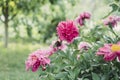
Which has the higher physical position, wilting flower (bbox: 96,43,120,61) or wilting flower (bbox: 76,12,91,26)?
wilting flower (bbox: 76,12,91,26)

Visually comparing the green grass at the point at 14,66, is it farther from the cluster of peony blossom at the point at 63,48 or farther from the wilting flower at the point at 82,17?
the cluster of peony blossom at the point at 63,48

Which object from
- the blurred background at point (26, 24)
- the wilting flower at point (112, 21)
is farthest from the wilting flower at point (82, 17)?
the blurred background at point (26, 24)

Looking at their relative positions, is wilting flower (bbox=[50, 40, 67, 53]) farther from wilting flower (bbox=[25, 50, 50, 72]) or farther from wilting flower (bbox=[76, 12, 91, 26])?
wilting flower (bbox=[76, 12, 91, 26])

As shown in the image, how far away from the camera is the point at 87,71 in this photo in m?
2.45

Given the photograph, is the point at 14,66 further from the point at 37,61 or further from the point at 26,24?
the point at 37,61

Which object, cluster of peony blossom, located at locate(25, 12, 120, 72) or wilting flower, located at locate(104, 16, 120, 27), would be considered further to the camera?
wilting flower, located at locate(104, 16, 120, 27)

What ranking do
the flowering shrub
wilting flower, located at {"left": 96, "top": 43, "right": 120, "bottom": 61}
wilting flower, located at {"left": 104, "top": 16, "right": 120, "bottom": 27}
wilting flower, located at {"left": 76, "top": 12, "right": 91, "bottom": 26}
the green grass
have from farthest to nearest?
the green grass → wilting flower, located at {"left": 76, "top": 12, "right": 91, "bottom": 26} → wilting flower, located at {"left": 104, "top": 16, "right": 120, "bottom": 27} → the flowering shrub → wilting flower, located at {"left": 96, "top": 43, "right": 120, "bottom": 61}

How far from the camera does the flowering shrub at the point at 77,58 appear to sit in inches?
94.0

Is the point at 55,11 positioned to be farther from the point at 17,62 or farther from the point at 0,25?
the point at 17,62

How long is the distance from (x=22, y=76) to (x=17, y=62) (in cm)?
135

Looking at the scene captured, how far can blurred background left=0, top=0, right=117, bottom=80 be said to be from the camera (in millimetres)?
6444

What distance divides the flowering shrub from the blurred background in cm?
269

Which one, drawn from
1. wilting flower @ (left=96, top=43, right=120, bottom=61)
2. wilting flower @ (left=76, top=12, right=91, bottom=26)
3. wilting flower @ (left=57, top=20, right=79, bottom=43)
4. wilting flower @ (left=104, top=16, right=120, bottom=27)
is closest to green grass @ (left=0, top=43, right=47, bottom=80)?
wilting flower @ (left=76, top=12, right=91, bottom=26)

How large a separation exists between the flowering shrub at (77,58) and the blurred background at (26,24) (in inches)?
106
